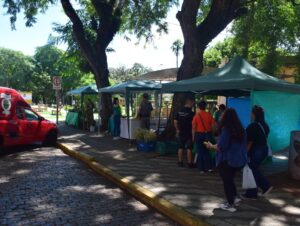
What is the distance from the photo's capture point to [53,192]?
780 centimetres

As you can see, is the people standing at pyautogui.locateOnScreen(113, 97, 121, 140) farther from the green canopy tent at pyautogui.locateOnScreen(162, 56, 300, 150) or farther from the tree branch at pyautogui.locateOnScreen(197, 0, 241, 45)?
the green canopy tent at pyautogui.locateOnScreen(162, 56, 300, 150)

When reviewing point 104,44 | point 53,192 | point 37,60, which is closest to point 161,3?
point 104,44

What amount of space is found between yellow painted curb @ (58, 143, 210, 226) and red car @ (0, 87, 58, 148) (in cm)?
356

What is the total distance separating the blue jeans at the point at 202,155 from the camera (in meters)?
9.39

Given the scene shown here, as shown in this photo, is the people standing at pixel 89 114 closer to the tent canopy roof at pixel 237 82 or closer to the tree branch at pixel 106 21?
the tree branch at pixel 106 21

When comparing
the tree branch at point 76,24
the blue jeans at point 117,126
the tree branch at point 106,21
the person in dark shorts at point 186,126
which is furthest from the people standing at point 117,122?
the person in dark shorts at point 186,126

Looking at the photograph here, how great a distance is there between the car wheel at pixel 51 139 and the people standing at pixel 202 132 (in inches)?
284

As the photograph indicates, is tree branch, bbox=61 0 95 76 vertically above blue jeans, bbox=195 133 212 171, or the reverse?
tree branch, bbox=61 0 95 76

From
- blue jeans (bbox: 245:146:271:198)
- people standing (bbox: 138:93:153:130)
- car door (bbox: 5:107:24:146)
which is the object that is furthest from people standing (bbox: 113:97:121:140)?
blue jeans (bbox: 245:146:271:198)

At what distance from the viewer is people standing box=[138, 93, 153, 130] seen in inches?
612

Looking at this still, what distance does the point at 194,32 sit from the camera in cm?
1380

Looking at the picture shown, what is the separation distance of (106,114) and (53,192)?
13833 mm

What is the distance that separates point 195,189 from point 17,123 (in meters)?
7.62

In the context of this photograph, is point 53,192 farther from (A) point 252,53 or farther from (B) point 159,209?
(A) point 252,53
